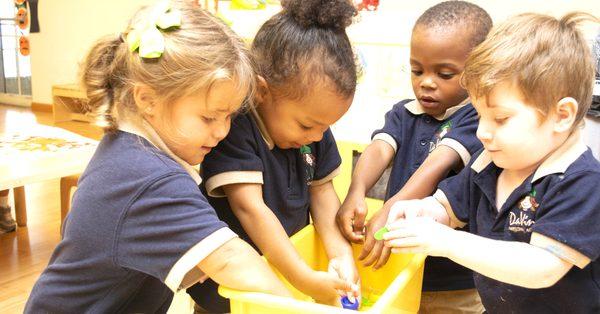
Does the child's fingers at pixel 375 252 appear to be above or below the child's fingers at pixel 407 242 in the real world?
below

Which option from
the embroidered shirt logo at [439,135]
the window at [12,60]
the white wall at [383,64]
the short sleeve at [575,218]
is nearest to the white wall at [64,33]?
the window at [12,60]

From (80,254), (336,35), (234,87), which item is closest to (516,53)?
(336,35)

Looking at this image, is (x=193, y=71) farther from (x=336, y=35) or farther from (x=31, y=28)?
(x=31, y=28)

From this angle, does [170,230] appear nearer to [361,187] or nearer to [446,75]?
[361,187]

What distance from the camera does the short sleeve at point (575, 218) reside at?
2.05ft

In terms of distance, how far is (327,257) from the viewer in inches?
37.1

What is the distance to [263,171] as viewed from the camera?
0.83 meters

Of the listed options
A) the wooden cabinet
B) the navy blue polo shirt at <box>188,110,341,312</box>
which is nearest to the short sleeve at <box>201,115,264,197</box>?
the navy blue polo shirt at <box>188,110,341,312</box>

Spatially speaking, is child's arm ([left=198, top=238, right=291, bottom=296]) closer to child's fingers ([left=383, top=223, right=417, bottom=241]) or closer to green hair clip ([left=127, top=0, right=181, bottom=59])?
child's fingers ([left=383, top=223, right=417, bottom=241])

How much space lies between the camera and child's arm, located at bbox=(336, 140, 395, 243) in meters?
0.92

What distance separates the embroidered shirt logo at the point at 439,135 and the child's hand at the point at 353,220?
0.16 metres

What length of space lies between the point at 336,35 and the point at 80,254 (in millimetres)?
467

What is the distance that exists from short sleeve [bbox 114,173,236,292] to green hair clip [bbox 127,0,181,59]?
161 mm

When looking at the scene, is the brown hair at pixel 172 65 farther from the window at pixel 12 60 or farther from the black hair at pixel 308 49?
the window at pixel 12 60
